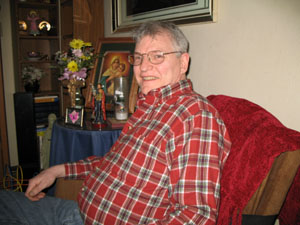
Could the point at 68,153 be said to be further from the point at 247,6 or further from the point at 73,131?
the point at 247,6

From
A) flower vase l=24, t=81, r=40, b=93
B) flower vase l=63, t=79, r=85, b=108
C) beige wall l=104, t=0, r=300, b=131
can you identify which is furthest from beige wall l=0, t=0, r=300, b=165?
flower vase l=24, t=81, r=40, b=93

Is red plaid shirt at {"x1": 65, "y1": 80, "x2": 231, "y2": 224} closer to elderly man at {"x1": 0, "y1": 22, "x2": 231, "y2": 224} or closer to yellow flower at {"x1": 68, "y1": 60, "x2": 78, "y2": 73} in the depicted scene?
elderly man at {"x1": 0, "y1": 22, "x2": 231, "y2": 224}

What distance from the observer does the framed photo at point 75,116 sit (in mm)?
1605

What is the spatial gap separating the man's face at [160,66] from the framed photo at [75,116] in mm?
670

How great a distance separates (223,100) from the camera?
1018 millimetres

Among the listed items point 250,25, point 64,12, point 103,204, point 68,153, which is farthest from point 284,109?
point 64,12

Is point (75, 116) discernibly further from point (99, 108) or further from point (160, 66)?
point (160, 66)

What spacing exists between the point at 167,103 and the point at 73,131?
79cm

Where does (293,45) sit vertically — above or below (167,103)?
above

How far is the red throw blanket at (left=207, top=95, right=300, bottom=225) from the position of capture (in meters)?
0.69

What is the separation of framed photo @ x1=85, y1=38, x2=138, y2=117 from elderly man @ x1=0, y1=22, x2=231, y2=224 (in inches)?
28.4

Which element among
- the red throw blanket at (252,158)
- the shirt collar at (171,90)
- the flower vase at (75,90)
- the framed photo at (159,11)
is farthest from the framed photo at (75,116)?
the red throw blanket at (252,158)

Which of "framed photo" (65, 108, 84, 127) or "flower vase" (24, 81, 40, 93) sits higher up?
"flower vase" (24, 81, 40, 93)

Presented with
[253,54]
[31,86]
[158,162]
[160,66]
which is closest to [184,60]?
[160,66]
